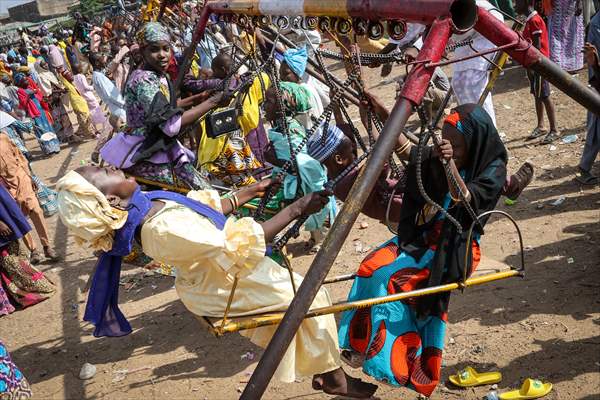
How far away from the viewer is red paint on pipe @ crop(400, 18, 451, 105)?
2.25 metres

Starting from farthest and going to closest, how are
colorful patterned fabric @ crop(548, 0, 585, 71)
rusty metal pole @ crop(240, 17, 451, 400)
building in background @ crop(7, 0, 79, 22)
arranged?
building in background @ crop(7, 0, 79, 22), colorful patterned fabric @ crop(548, 0, 585, 71), rusty metal pole @ crop(240, 17, 451, 400)

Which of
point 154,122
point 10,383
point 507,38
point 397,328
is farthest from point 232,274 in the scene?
point 154,122

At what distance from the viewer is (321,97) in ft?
24.6

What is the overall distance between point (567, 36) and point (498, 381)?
19.8 feet

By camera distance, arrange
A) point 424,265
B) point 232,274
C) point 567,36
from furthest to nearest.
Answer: point 567,36
point 424,265
point 232,274

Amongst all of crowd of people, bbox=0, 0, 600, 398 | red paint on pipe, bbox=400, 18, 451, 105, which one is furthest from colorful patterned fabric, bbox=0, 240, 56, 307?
red paint on pipe, bbox=400, 18, 451, 105

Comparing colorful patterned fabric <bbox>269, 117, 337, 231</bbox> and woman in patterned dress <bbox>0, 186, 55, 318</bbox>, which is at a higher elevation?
colorful patterned fabric <bbox>269, 117, 337, 231</bbox>

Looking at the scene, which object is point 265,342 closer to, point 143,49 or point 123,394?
point 123,394

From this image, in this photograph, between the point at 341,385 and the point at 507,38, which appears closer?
the point at 507,38

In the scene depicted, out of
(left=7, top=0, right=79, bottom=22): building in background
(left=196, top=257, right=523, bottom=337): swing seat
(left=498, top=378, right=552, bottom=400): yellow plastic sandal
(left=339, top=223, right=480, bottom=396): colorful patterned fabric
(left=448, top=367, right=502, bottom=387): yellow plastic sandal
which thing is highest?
(left=196, top=257, right=523, bottom=337): swing seat

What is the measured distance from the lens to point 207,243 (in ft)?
9.61

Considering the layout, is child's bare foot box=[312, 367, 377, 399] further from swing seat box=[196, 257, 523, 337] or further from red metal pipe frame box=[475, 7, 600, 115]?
red metal pipe frame box=[475, 7, 600, 115]

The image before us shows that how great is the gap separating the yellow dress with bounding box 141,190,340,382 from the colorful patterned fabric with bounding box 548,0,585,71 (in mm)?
6335

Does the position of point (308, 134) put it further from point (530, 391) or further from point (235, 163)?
point (235, 163)
